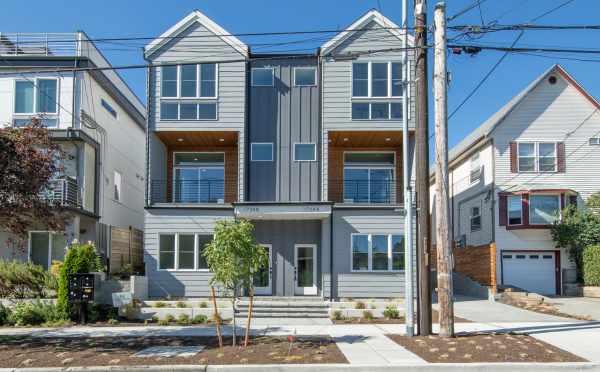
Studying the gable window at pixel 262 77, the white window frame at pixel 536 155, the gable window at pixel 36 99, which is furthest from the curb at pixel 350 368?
the white window frame at pixel 536 155

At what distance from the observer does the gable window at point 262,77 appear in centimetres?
2225

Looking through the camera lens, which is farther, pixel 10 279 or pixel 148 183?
pixel 148 183

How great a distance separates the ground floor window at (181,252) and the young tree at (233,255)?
9.67m

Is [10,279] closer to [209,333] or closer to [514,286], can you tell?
[209,333]

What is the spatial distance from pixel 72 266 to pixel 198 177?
821 cm

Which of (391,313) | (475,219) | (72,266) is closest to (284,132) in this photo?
(391,313)

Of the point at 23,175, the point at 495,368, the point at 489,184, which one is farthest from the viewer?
the point at 489,184

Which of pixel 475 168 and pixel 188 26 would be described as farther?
pixel 475 168

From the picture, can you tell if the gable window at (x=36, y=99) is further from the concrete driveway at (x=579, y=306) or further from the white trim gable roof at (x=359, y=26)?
the concrete driveway at (x=579, y=306)

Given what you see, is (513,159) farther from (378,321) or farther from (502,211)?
(378,321)

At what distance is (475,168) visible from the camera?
2856 centimetres

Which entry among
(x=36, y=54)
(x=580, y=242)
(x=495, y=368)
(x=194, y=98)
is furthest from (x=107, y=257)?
(x=580, y=242)

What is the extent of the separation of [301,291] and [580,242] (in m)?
12.9

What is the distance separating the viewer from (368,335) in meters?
13.4
